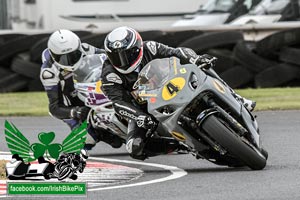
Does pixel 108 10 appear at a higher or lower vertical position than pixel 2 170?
lower

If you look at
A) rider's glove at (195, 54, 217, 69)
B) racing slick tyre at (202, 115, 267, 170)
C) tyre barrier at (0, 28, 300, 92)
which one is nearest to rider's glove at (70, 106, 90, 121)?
rider's glove at (195, 54, 217, 69)

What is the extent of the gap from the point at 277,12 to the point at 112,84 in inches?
456

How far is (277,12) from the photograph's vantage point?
843 inches

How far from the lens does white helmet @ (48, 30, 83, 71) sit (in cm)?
1148

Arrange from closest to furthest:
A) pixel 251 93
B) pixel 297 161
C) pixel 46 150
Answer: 1. pixel 46 150
2. pixel 297 161
3. pixel 251 93

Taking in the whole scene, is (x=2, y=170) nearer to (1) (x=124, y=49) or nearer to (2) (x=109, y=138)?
(1) (x=124, y=49)

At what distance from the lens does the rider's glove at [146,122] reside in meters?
9.88

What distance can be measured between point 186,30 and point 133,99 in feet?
30.6

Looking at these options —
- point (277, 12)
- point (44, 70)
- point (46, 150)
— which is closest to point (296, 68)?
point (277, 12)

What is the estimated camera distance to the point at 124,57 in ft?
33.2

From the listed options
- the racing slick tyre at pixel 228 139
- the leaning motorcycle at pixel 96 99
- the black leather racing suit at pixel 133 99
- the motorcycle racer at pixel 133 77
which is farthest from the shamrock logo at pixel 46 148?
the leaning motorcycle at pixel 96 99

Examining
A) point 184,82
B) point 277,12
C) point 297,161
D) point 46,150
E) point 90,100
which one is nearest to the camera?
point 46,150

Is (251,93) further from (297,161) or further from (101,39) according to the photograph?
(297,161)

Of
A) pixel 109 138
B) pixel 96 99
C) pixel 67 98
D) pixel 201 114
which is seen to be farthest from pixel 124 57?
pixel 67 98
